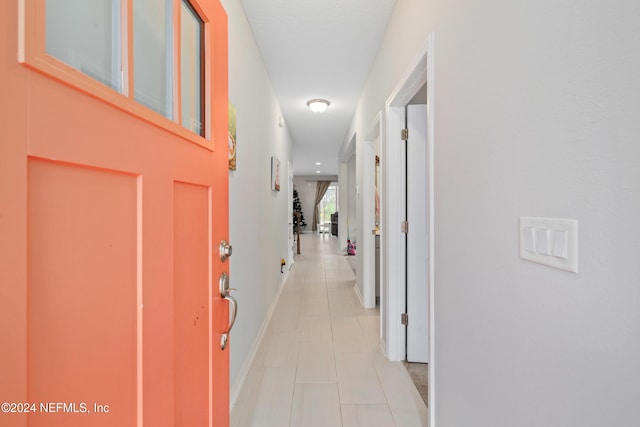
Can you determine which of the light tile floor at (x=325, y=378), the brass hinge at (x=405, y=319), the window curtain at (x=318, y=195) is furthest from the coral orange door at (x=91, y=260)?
the window curtain at (x=318, y=195)

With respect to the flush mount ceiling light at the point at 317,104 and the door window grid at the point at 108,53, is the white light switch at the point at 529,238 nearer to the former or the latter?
the door window grid at the point at 108,53

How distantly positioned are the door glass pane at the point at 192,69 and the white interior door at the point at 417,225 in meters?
1.70

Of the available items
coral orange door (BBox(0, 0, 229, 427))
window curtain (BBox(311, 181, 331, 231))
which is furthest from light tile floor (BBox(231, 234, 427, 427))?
window curtain (BBox(311, 181, 331, 231))

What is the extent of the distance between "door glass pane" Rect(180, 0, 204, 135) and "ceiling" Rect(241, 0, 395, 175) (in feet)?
4.72

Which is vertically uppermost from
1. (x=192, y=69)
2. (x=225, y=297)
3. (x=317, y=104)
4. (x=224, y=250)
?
(x=317, y=104)

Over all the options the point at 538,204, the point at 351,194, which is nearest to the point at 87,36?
the point at 538,204

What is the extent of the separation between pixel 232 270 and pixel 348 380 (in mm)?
1083

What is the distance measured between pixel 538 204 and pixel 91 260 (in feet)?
3.10

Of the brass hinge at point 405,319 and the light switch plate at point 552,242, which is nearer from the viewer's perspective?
the light switch plate at point 552,242

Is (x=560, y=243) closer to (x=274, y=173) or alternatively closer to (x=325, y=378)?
(x=325, y=378)

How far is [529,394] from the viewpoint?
0.79 m

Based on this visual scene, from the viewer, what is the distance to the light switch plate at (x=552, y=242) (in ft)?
2.14

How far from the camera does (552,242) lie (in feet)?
2.33

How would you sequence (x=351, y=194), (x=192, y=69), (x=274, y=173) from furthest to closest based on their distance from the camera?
(x=351, y=194)
(x=274, y=173)
(x=192, y=69)
